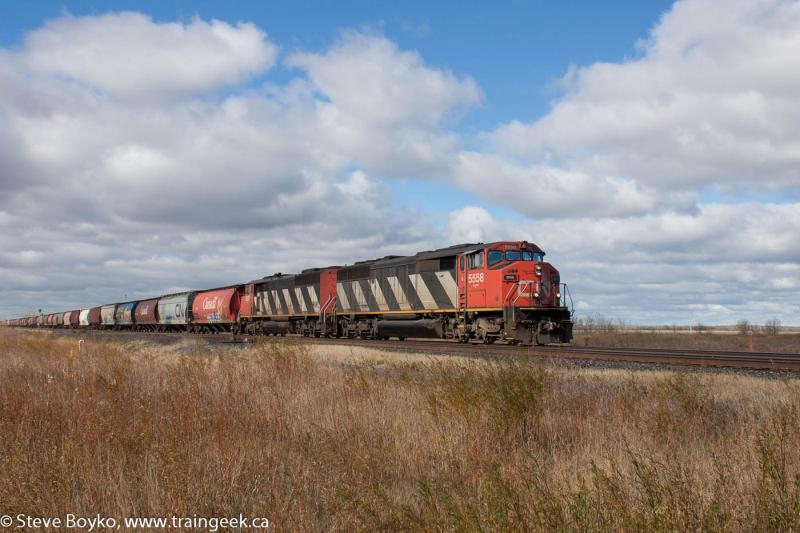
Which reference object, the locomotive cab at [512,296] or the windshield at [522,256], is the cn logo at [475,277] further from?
the windshield at [522,256]

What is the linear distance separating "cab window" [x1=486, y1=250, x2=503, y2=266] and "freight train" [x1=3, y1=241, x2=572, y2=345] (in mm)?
40

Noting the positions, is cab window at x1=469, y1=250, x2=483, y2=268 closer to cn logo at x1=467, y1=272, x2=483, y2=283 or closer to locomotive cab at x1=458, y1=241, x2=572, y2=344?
locomotive cab at x1=458, y1=241, x2=572, y2=344

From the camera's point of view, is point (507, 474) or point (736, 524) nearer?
point (736, 524)

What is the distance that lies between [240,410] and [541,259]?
18.4 metres

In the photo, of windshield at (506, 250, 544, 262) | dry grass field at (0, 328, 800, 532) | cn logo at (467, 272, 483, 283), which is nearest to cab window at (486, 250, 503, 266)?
windshield at (506, 250, 544, 262)

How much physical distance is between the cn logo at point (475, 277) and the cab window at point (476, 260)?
1.08 feet

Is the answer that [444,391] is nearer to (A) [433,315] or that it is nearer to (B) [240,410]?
(B) [240,410]

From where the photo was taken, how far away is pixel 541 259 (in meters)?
24.1

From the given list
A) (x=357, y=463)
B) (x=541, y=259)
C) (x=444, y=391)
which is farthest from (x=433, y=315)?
(x=357, y=463)

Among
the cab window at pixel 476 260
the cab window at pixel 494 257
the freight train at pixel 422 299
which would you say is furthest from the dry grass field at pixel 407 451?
the cab window at pixel 476 260

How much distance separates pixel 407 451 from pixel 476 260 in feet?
58.6

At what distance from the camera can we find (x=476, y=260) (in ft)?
78.6

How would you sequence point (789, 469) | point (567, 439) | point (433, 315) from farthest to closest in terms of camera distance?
point (433, 315) < point (567, 439) < point (789, 469)

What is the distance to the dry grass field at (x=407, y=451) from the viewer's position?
4.22m
